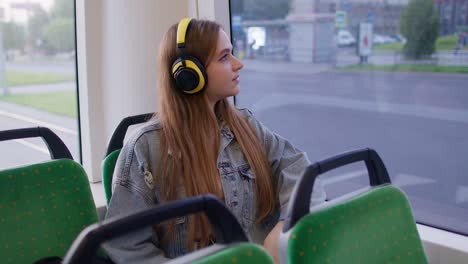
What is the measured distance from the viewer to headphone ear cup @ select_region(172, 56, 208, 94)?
1.66 metres

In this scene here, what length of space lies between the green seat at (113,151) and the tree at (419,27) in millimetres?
1022

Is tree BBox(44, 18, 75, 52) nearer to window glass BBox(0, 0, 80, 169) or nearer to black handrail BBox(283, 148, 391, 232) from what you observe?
window glass BBox(0, 0, 80, 169)

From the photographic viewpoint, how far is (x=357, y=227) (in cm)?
126

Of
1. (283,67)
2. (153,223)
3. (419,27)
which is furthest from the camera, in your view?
(283,67)

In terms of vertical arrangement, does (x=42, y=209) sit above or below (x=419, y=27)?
below

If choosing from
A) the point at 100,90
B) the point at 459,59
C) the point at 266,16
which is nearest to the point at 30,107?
the point at 100,90

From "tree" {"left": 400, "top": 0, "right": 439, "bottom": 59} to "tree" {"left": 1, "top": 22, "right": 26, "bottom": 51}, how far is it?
1.83 metres

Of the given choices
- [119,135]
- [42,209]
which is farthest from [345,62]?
[42,209]

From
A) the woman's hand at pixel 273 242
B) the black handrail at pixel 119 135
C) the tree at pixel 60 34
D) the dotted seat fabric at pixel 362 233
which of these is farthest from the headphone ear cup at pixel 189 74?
the tree at pixel 60 34

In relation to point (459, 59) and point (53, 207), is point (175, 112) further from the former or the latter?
point (459, 59)

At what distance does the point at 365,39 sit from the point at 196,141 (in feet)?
2.95

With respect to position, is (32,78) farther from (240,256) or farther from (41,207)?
(240,256)

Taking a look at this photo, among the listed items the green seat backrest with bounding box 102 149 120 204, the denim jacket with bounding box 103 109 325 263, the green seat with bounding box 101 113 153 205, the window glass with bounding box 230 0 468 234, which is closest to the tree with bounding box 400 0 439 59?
the window glass with bounding box 230 0 468 234

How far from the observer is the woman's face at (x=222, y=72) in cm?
174
